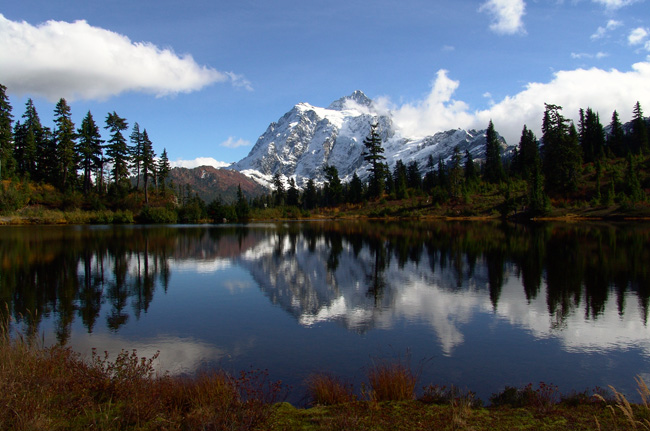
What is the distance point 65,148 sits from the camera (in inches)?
→ 3108

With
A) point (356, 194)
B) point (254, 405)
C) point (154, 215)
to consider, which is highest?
point (356, 194)

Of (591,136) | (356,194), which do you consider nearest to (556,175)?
(591,136)

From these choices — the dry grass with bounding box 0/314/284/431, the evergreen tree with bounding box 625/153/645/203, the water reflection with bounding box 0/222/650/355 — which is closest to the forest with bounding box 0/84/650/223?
the evergreen tree with bounding box 625/153/645/203

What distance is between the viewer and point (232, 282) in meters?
20.4

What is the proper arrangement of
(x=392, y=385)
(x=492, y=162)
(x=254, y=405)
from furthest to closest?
(x=492, y=162) < (x=392, y=385) < (x=254, y=405)

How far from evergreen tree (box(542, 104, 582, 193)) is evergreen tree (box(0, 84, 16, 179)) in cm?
10277

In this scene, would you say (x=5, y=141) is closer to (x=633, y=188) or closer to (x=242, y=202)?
(x=242, y=202)

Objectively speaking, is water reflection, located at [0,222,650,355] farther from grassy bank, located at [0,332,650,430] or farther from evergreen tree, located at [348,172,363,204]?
evergreen tree, located at [348,172,363,204]

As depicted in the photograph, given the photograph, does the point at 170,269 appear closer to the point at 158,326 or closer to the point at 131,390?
the point at 158,326

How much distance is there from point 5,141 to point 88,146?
43.0 ft

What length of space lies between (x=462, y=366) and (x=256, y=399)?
5.09 m

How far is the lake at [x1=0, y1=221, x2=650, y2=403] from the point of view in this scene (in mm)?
9445

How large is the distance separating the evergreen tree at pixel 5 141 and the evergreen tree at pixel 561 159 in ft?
337

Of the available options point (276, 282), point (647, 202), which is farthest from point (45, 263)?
point (647, 202)
